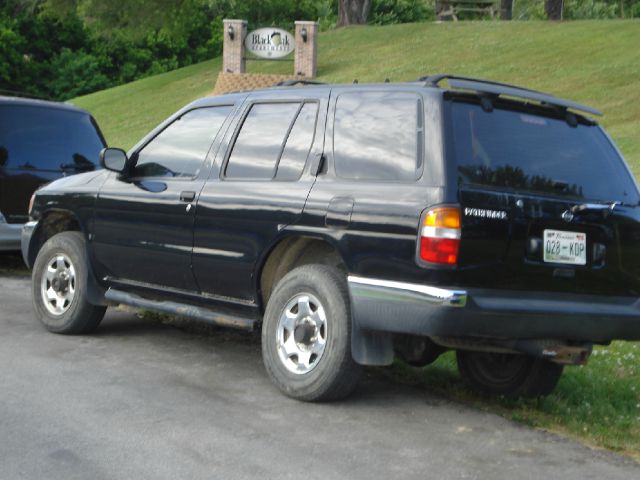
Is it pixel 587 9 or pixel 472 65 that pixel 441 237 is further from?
pixel 587 9

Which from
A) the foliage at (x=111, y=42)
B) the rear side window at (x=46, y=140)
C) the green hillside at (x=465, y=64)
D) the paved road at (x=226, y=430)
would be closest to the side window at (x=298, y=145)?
the paved road at (x=226, y=430)

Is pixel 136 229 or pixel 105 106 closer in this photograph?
pixel 136 229

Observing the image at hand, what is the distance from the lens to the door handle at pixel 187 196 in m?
7.68

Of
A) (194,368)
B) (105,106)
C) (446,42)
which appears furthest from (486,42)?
(194,368)

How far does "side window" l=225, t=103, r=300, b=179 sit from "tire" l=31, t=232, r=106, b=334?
172cm

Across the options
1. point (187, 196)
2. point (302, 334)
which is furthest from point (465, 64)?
point (302, 334)

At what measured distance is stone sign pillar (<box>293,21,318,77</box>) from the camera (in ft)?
123

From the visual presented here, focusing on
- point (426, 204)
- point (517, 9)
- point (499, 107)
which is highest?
point (517, 9)

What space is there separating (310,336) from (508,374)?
1389mm

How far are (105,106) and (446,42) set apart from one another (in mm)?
13053

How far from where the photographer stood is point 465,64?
1487 inches

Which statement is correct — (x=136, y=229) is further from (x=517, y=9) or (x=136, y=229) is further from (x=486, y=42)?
(x=517, y=9)

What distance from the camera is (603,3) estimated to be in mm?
69312

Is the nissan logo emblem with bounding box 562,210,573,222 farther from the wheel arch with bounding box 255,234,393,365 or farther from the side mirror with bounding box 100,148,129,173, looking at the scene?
the side mirror with bounding box 100,148,129,173
